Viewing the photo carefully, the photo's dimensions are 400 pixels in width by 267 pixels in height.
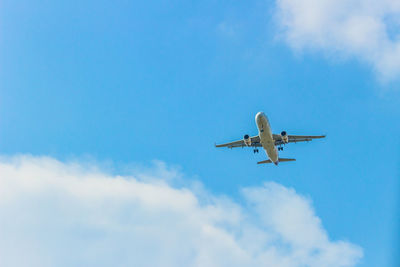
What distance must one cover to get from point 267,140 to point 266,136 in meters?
1.20

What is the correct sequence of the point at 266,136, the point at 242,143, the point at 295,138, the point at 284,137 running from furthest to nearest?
the point at 242,143 < the point at 295,138 < the point at 284,137 < the point at 266,136

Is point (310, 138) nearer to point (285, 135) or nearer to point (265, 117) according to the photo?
point (285, 135)

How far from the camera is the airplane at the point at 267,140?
83.9m

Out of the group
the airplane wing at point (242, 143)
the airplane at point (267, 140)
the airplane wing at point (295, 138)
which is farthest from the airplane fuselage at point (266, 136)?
the airplane wing at point (242, 143)

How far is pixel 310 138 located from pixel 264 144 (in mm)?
11910

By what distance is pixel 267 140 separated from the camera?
8675 centimetres

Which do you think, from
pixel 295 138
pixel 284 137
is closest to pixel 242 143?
pixel 284 137

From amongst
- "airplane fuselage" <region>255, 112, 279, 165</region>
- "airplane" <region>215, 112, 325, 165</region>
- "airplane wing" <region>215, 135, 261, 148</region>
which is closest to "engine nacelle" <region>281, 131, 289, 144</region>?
"airplane" <region>215, 112, 325, 165</region>

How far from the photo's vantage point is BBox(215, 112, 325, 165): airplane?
8393 cm

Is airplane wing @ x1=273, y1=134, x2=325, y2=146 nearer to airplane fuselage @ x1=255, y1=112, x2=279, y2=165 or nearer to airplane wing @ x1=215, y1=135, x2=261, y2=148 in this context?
airplane fuselage @ x1=255, y1=112, x2=279, y2=165

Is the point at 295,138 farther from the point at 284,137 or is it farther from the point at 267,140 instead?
the point at 267,140

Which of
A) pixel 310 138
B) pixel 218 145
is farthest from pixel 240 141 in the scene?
pixel 310 138

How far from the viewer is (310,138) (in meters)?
95.2

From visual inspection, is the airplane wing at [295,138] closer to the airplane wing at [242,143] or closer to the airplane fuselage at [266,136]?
the airplane fuselage at [266,136]
